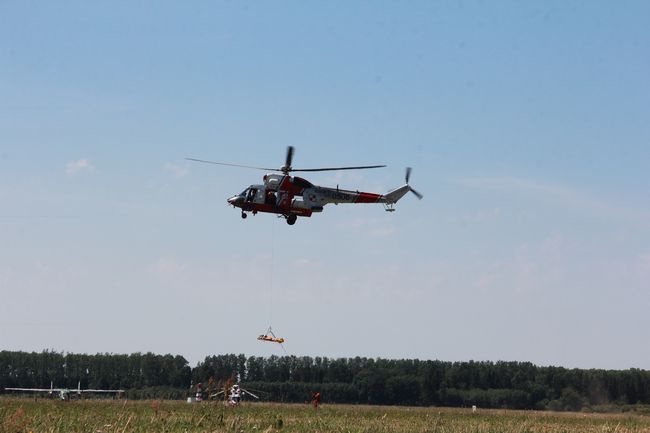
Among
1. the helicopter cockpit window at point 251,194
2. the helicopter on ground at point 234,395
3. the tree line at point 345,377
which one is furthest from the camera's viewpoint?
the tree line at point 345,377

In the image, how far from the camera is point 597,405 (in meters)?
84.4

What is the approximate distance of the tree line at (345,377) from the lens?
11038 cm

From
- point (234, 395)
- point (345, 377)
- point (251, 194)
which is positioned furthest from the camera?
point (345, 377)

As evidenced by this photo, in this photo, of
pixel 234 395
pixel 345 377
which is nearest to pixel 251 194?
pixel 234 395

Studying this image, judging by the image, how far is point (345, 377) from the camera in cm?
12419

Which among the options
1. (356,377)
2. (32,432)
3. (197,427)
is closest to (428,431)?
(197,427)

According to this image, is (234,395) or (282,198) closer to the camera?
(234,395)

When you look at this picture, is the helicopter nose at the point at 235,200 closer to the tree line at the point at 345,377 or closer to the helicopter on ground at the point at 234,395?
the helicopter on ground at the point at 234,395

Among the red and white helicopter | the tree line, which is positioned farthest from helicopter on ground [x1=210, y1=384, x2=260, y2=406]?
the tree line

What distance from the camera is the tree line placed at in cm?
11038

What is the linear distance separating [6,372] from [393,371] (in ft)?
169

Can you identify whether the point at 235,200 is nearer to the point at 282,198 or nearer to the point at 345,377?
the point at 282,198

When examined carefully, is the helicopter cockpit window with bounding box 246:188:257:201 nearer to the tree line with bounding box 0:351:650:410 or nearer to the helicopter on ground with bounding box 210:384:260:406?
the helicopter on ground with bounding box 210:384:260:406

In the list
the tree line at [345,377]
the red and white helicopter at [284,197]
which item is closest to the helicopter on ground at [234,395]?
the red and white helicopter at [284,197]
